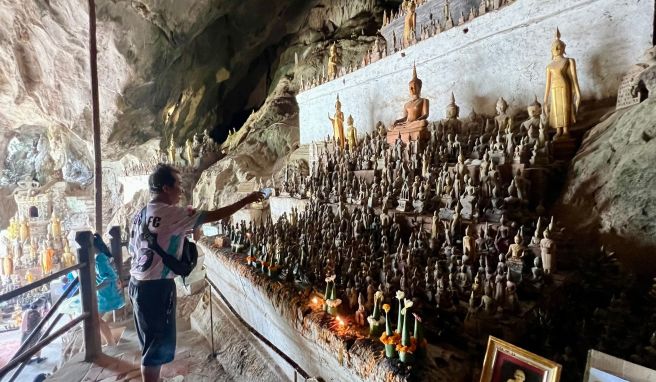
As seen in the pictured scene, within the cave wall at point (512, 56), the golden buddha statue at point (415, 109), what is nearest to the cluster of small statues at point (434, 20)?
the cave wall at point (512, 56)

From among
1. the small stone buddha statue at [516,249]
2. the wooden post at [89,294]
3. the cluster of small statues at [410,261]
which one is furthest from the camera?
the wooden post at [89,294]

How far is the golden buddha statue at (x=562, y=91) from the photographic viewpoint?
569cm

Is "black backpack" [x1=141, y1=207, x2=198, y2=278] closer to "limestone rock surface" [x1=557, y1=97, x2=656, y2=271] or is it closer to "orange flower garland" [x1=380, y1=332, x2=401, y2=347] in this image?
"orange flower garland" [x1=380, y1=332, x2=401, y2=347]

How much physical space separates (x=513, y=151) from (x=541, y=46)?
3.83 m

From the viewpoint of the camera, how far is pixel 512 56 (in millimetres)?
7711

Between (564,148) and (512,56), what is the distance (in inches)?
133

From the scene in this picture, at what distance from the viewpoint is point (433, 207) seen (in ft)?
17.2

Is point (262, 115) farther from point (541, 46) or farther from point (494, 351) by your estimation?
point (494, 351)

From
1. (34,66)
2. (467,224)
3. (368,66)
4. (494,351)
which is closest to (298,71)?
(368,66)

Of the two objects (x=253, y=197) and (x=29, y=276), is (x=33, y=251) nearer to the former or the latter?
(x=29, y=276)

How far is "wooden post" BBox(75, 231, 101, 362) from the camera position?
4109mm

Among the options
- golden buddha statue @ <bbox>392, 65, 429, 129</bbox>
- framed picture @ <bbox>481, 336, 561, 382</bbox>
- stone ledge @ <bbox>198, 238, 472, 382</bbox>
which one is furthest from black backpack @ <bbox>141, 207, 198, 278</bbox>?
golden buddha statue @ <bbox>392, 65, 429, 129</bbox>

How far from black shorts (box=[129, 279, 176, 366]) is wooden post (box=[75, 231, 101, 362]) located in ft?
5.15

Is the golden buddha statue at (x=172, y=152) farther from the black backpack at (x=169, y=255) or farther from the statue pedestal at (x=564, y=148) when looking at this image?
the statue pedestal at (x=564, y=148)
